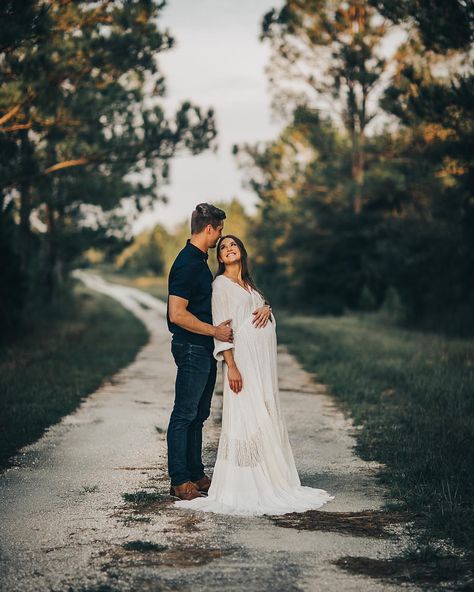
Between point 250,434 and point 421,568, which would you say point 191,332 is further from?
point 421,568

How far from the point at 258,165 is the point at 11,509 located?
1326 inches

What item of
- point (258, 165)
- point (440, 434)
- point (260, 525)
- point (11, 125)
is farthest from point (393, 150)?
point (260, 525)

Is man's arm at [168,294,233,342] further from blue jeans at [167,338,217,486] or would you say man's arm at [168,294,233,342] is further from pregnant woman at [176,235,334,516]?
blue jeans at [167,338,217,486]

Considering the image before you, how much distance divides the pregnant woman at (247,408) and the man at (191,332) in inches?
4.2

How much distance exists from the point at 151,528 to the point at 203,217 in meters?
2.30

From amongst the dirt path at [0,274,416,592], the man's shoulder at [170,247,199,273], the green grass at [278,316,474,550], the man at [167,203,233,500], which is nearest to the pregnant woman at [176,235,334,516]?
the man at [167,203,233,500]

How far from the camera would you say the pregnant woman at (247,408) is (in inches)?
237

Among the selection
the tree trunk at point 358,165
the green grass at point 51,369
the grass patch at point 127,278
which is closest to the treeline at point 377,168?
the tree trunk at point 358,165

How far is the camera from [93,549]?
15.9 ft

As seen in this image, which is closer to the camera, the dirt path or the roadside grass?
the dirt path

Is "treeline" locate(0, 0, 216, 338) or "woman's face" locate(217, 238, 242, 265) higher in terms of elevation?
"treeline" locate(0, 0, 216, 338)

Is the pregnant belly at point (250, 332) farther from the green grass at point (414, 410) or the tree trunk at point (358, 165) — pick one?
the tree trunk at point (358, 165)

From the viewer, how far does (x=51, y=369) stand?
1422cm

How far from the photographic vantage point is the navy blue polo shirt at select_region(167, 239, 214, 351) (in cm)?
620
